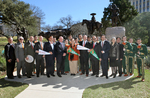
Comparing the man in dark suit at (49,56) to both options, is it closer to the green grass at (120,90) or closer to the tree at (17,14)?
the green grass at (120,90)

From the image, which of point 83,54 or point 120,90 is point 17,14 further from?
point 120,90

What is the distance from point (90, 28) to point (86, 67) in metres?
6.46

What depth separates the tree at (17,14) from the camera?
19.1 meters

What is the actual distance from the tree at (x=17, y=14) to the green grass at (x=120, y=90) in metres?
18.2

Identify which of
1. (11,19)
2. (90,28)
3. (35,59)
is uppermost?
(11,19)

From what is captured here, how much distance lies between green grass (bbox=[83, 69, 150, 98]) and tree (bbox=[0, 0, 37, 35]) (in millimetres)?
18168

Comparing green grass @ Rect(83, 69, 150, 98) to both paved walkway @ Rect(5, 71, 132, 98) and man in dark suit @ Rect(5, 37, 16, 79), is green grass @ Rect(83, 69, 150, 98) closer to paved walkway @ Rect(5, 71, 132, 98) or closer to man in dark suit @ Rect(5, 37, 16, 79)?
paved walkway @ Rect(5, 71, 132, 98)

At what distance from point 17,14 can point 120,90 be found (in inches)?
831

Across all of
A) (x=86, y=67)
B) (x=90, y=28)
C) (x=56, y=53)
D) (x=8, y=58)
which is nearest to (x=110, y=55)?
(x=86, y=67)

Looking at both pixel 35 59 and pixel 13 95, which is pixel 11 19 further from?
pixel 13 95

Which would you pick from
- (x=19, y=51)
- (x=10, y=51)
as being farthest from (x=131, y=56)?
(x=10, y=51)

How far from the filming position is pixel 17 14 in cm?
1991

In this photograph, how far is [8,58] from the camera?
5.09 metres

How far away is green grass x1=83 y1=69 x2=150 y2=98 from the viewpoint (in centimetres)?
359
